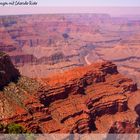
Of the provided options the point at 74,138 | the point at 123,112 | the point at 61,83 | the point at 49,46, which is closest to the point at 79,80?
the point at 61,83

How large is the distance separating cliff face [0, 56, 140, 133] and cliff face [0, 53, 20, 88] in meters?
0.58

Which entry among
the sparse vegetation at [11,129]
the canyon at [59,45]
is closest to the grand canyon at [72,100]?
the sparse vegetation at [11,129]

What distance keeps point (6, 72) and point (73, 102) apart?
6910mm

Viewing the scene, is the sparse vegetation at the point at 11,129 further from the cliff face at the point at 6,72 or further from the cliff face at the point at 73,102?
the cliff face at the point at 6,72

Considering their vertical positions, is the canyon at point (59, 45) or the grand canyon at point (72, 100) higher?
the canyon at point (59, 45)

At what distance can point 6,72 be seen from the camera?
40.5m

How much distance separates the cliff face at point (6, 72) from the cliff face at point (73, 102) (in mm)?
582

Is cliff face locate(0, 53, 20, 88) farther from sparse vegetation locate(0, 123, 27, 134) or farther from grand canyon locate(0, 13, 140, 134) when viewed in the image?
sparse vegetation locate(0, 123, 27, 134)

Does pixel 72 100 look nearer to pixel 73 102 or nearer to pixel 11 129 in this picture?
pixel 73 102

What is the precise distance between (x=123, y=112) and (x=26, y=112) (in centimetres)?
1451

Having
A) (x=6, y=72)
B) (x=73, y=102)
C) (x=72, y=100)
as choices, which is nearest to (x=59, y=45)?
(x=72, y=100)

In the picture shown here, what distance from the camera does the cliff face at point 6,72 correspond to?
39.3 metres

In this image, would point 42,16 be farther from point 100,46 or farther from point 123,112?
point 123,112

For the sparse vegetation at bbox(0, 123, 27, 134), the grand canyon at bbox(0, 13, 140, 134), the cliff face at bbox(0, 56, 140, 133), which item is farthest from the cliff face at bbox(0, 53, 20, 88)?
the sparse vegetation at bbox(0, 123, 27, 134)
